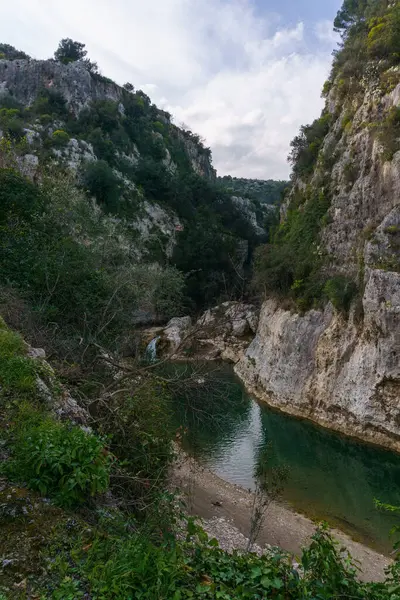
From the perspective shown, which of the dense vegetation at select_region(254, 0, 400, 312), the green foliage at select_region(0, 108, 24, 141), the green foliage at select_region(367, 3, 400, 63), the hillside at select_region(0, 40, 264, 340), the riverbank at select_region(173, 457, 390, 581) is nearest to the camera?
the riverbank at select_region(173, 457, 390, 581)

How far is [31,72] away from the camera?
49.2 m

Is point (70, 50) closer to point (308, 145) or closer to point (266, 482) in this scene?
point (308, 145)

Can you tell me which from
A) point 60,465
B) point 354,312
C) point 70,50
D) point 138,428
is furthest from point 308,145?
point 70,50

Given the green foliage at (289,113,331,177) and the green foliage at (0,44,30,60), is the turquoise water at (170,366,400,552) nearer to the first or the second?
the green foliage at (289,113,331,177)

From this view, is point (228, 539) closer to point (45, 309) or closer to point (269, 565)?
point (269, 565)

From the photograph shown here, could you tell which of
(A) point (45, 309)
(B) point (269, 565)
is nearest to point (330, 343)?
(A) point (45, 309)

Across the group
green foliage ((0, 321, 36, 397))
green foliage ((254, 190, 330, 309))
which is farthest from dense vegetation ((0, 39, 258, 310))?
green foliage ((0, 321, 36, 397))

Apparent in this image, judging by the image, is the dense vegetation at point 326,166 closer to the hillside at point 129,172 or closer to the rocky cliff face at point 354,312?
the rocky cliff face at point 354,312

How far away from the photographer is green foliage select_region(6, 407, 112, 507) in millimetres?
4141

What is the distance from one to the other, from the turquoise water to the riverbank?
61 cm

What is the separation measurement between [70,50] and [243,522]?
63.8 m

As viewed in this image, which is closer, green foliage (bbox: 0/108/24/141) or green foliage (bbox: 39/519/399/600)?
green foliage (bbox: 39/519/399/600)

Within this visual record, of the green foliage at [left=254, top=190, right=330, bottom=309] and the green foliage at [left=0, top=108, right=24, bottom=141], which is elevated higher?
the green foliage at [left=0, top=108, right=24, bottom=141]

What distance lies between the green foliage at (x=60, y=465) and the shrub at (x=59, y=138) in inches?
1668
